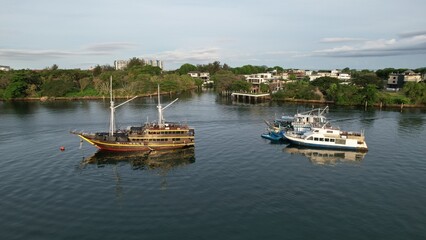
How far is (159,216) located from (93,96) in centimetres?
14503

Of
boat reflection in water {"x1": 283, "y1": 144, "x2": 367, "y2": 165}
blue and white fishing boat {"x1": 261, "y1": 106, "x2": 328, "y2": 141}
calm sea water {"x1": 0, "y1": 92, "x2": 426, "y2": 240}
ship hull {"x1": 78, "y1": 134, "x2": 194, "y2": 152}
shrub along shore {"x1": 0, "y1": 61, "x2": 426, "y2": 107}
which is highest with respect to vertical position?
shrub along shore {"x1": 0, "y1": 61, "x2": 426, "y2": 107}

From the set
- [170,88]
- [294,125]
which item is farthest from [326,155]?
[170,88]

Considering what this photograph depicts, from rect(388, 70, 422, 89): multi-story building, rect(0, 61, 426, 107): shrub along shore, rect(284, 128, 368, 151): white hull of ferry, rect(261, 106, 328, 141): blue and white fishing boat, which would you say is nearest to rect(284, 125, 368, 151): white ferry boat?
rect(284, 128, 368, 151): white hull of ferry

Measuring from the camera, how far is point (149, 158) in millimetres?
61125

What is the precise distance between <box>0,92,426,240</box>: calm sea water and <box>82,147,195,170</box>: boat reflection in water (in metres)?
0.20

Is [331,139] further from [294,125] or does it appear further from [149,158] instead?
[149,158]

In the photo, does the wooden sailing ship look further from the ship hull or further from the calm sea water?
the calm sea water

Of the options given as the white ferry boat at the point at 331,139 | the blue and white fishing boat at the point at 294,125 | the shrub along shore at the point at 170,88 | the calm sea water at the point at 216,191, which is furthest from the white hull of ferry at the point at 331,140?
the shrub along shore at the point at 170,88

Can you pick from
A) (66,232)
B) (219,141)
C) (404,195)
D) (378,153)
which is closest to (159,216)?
(66,232)

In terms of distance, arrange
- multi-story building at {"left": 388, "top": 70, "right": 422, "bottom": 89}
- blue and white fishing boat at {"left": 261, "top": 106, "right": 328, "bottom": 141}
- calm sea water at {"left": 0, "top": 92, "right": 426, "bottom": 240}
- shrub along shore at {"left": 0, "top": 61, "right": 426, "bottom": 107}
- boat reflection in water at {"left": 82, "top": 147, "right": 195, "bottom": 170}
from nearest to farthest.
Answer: calm sea water at {"left": 0, "top": 92, "right": 426, "bottom": 240}, boat reflection in water at {"left": 82, "top": 147, "right": 195, "bottom": 170}, blue and white fishing boat at {"left": 261, "top": 106, "right": 328, "bottom": 141}, shrub along shore at {"left": 0, "top": 61, "right": 426, "bottom": 107}, multi-story building at {"left": 388, "top": 70, "right": 422, "bottom": 89}

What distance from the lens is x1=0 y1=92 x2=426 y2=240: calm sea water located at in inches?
1384

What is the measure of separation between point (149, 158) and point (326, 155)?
35.0 m

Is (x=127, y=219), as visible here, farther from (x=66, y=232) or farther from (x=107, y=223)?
(x=66, y=232)

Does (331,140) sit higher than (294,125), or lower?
lower
